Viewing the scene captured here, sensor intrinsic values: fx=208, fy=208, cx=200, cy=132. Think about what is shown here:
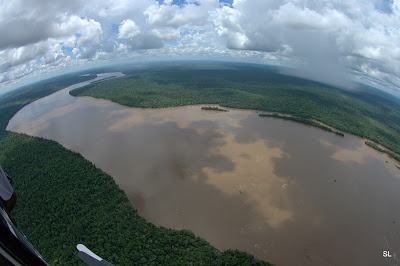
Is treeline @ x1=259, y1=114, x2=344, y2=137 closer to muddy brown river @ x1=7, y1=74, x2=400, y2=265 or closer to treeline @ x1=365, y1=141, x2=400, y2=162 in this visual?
muddy brown river @ x1=7, y1=74, x2=400, y2=265

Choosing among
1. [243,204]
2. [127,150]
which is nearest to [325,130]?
[243,204]

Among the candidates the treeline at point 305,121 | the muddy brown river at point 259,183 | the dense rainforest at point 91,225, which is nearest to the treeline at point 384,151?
the muddy brown river at point 259,183

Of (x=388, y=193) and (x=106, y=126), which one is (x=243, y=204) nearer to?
(x=388, y=193)

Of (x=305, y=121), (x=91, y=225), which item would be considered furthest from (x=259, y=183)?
(x=305, y=121)

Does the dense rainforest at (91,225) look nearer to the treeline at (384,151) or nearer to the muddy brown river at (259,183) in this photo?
the muddy brown river at (259,183)

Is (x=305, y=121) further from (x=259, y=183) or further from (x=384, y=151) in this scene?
(x=259, y=183)

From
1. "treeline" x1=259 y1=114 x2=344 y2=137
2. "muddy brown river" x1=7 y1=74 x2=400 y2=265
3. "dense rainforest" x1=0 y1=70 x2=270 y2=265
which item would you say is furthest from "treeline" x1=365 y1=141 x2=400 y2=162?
"dense rainforest" x1=0 y1=70 x2=270 y2=265
